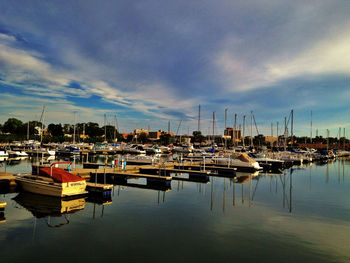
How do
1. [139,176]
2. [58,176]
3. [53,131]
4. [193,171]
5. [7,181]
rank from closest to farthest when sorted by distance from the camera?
1. [58,176]
2. [7,181]
3. [139,176]
4. [193,171]
5. [53,131]

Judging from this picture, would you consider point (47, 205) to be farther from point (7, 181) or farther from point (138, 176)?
point (138, 176)

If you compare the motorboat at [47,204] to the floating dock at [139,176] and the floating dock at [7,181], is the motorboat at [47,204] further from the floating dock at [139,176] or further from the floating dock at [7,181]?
the floating dock at [139,176]

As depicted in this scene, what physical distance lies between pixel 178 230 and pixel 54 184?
1237cm

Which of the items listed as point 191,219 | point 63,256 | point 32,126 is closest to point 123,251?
point 63,256

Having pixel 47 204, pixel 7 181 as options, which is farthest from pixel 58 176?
pixel 7 181

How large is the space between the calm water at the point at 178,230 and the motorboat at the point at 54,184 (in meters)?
0.93

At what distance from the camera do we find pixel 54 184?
2177 cm

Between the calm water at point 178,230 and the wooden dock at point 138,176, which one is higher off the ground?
the wooden dock at point 138,176

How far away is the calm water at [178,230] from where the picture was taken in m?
12.0

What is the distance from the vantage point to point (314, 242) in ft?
45.4

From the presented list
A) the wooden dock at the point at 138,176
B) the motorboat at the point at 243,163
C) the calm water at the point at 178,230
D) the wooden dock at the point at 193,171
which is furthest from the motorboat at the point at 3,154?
the motorboat at the point at 243,163

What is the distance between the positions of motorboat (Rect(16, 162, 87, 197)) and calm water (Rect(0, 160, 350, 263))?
0.93 metres

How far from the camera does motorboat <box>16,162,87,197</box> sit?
70.7 feet

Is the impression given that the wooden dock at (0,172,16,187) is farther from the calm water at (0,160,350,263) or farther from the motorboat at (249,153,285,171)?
the motorboat at (249,153,285,171)
